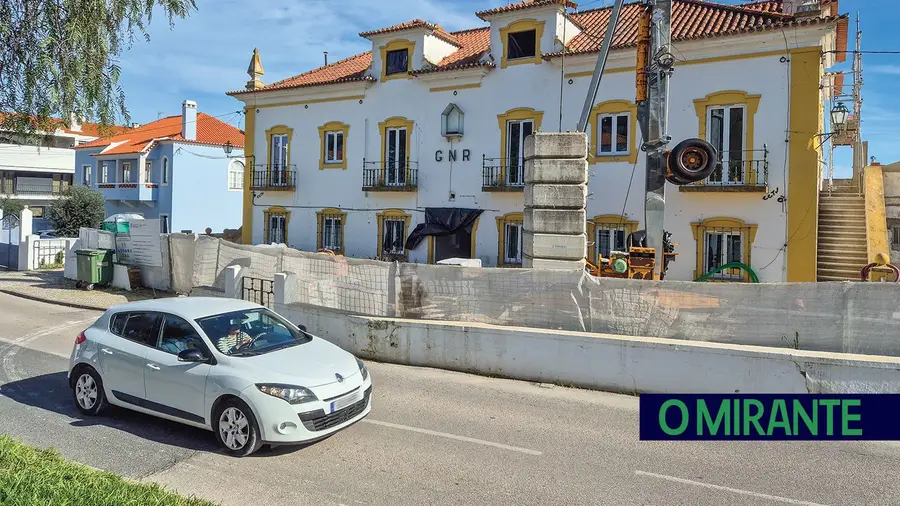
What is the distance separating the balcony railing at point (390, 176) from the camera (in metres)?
22.4

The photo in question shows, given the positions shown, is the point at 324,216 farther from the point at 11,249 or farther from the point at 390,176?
the point at 11,249

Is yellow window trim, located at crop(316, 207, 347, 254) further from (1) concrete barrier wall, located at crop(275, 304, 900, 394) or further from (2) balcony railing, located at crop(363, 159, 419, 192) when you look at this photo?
(1) concrete barrier wall, located at crop(275, 304, 900, 394)

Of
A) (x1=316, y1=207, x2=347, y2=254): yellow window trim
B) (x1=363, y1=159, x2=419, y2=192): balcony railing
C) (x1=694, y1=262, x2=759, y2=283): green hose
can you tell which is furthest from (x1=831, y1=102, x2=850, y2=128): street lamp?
(x1=316, y1=207, x2=347, y2=254): yellow window trim

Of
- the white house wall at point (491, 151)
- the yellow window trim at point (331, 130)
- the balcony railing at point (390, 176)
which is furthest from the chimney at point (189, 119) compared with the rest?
the balcony railing at point (390, 176)

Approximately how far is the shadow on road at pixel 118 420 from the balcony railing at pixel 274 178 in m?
16.3

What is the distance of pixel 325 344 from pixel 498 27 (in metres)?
15.4

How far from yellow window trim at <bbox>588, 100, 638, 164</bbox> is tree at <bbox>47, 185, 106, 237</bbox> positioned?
27.7 m

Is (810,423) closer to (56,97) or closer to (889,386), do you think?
(889,386)

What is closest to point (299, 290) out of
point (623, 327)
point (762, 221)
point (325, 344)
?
point (325, 344)

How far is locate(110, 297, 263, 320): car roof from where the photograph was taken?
7672 millimetres

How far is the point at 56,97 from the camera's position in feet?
26.9

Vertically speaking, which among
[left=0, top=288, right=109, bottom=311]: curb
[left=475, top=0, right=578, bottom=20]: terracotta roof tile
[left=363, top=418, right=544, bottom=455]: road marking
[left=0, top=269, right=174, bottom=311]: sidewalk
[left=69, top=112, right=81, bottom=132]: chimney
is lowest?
[left=363, top=418, right=544, bottom=455]: road marking

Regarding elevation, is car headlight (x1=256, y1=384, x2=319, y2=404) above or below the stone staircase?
below

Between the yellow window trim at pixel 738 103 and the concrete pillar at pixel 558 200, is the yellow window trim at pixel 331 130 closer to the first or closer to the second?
the yellow window trim at pixel 738 103
